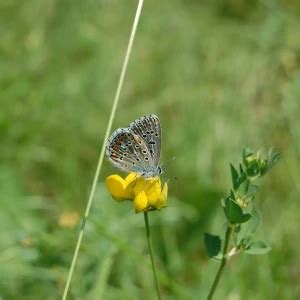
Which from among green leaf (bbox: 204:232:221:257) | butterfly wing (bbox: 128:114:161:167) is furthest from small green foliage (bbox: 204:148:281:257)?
butterfly wing (bbox: 128:114:161:167)

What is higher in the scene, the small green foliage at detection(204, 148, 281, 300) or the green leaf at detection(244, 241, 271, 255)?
the small green foliage at detection(204, 148, 281, 300)

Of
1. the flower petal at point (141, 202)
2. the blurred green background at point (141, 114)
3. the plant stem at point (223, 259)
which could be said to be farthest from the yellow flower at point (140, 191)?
the blurred green background at point (141, 114)

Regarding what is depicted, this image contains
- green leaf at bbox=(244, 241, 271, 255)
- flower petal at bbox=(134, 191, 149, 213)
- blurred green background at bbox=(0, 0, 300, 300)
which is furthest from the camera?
blurred green background at bbox=(0, 0, 300, 300)

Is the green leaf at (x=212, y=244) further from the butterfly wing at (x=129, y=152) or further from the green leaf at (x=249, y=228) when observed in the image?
the butterfly wing at (x=129, y=152)

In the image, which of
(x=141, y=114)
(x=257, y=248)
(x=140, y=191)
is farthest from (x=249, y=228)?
(x=141, y=114)

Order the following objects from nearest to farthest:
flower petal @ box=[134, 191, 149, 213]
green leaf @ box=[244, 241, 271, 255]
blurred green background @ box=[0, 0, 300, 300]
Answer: flower petal @ box=[134, 191, 149, 213] → green leaf @ box=[244, 241, 271, 255] → blurred green background @ box=[0, 0, 300, 300]

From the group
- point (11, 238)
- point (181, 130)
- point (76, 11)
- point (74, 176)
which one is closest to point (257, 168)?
point (11, 238)

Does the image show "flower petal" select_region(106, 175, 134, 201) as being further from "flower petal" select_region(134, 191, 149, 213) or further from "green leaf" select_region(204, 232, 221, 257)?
"green leaf" select_region(204, 232, 221, 257)
